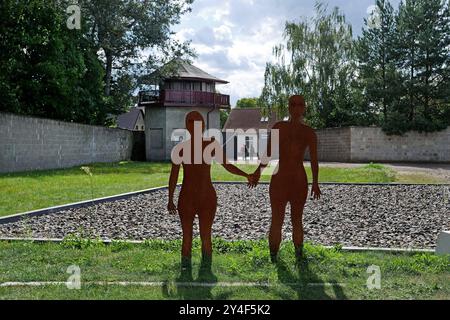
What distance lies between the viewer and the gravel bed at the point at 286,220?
268 inches

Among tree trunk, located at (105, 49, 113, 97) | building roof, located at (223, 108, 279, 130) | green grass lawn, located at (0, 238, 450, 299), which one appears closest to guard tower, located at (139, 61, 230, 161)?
tree trunk, located at (105, 49, 113, 97)

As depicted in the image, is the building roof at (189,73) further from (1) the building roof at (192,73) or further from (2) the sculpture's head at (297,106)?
(2) the sculpture's head at (297,106)

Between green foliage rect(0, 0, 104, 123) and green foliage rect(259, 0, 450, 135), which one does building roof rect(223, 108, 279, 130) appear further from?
green foliage rect(0, 0, 104, 123)

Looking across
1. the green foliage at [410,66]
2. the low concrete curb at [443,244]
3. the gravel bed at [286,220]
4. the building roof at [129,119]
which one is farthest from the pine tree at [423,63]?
the building roof at [129,119]

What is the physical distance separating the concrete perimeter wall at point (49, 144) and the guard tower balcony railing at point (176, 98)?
522 centimetres

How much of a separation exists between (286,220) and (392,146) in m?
22.2

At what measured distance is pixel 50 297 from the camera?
3818 mm

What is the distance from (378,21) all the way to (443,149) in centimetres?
894

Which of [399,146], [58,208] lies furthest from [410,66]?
[58,208]

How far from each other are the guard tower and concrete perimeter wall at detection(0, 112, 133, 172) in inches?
206

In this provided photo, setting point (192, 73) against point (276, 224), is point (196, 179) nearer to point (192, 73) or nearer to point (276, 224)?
point (276, 224)

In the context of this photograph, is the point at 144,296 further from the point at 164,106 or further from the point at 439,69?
the point at 164,106

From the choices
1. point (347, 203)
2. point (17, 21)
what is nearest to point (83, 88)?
point (17, 21)
